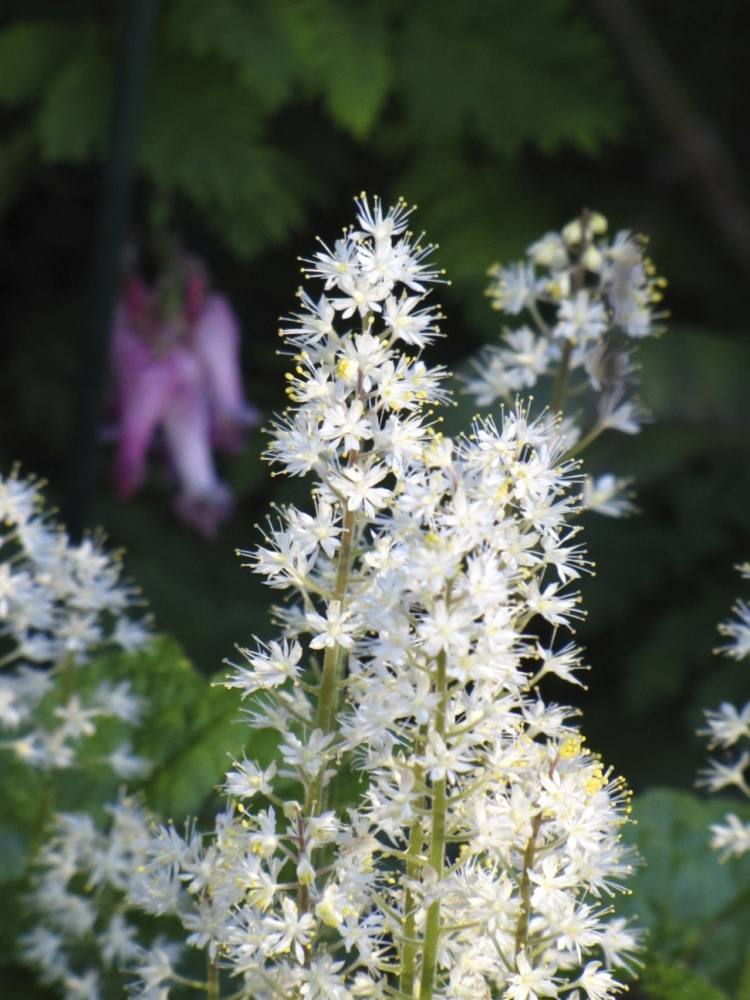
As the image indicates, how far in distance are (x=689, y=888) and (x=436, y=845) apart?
791 millimetres

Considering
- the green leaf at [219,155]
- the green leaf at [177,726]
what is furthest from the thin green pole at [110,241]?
the green leaf at [219,155]

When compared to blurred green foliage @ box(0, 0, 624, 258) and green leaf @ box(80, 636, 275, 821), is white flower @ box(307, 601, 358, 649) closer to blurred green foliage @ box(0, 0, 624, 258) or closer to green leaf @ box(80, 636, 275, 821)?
green leaf @ box(80, 636, 275, 821)

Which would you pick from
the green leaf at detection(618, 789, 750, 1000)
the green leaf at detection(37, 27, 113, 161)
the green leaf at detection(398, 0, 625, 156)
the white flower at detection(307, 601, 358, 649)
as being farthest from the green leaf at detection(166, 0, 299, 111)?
the white flower at detection(307, 601, 358, 649)

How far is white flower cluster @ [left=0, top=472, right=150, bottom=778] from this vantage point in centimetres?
130

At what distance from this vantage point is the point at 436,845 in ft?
2.91

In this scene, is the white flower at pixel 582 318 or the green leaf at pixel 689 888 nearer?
the white flower at pixel 582 318

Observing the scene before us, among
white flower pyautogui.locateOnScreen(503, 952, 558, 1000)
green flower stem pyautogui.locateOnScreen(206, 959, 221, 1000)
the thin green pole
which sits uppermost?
the thin green pole

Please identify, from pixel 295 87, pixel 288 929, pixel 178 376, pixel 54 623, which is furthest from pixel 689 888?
pixel 295 87

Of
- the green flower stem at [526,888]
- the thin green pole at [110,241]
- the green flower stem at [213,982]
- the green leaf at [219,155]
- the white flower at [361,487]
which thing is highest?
the green leaf at [219,155]

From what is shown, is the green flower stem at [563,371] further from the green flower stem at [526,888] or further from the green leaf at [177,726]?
the green flower stem at [526,888]

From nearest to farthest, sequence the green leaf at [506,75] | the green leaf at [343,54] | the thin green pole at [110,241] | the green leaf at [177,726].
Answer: the green leaf at [177,726] → the thin green pole at [110,241] → the green leaf at [343,54] → the green leaf at [506,75]

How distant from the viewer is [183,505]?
251cm

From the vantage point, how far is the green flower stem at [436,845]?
0.86 meters

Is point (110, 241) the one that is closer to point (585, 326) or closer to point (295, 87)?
point (585, 326)
